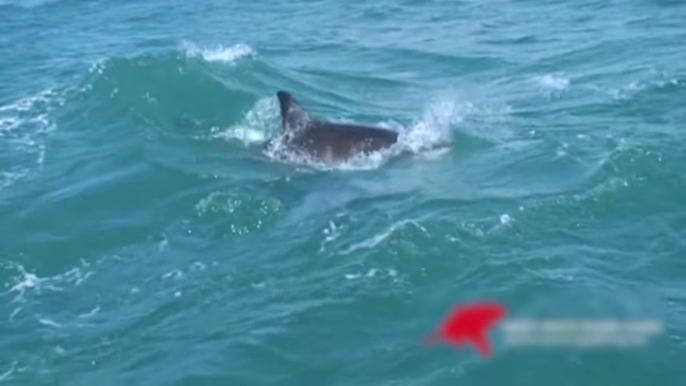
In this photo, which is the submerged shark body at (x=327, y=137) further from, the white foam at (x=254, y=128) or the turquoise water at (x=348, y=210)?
the white foam at (x=254, y=128)

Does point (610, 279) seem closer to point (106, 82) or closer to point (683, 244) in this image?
Answer: point (683, 244)

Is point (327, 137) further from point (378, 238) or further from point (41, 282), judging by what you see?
point (41, 282)

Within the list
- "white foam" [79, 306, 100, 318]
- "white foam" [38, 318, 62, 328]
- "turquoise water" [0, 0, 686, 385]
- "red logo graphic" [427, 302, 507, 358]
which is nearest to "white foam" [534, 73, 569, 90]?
"turquoise water" [0, 0, 686, 385]

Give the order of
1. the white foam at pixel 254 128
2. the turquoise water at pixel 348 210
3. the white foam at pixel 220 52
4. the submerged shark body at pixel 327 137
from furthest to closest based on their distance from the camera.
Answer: the white foam at pixel 220 52 → the white foam at pixel 254 128 → the submerged shark body at pixel 327 137 → the turquoise water at pixel 348 210

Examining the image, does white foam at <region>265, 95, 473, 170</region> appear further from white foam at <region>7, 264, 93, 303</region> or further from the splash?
white foam at <region>7, 264, 93, 303</region>

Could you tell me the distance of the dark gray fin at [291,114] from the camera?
26188 mm

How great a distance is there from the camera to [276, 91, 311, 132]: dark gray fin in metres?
26.2

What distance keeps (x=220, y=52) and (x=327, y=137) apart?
1252cm

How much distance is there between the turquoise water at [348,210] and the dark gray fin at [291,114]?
31.3 inches

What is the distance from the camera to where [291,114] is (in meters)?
26.3

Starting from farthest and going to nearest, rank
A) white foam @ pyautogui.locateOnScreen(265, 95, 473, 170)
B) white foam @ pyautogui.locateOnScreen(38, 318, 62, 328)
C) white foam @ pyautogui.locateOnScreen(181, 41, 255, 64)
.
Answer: white foam @ pyautogui.locateOnScreen(181, 41, 255, 64) < white foam @ pyautogui.locateOnScreen(265, 95, 473, 170) < white foam @ pyautogui.locateOnScreen(38, 318, 62, 328)

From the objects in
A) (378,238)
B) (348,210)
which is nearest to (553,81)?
(348,210)

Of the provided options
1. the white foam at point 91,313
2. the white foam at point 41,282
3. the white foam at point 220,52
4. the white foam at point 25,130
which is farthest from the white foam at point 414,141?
the white foam at point 220,52

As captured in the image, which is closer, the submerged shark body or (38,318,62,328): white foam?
(38,318,62,328): white foam
